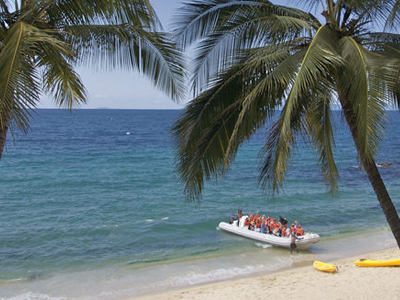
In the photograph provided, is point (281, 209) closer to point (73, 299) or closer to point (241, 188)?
point (241, 188)

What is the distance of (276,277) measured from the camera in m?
14.1

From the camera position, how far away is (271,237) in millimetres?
18031

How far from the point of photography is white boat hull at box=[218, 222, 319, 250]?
56.4 feet

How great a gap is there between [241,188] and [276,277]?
17.2 meters

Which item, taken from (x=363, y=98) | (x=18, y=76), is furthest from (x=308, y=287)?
(x=18, y=76)

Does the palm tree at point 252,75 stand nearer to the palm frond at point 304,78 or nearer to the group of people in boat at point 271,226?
the palm frond at point 304,78

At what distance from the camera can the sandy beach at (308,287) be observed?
11.6 m

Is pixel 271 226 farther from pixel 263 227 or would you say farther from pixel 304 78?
pixel 304 78

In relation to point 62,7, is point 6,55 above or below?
below

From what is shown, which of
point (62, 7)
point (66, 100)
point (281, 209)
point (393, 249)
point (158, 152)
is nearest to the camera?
point (62, 7)

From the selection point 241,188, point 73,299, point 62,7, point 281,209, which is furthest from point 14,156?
point 62,7

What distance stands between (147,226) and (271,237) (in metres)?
7.06

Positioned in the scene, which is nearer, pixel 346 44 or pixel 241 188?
pixel 346 44

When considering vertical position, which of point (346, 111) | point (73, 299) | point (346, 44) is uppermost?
point (346, 44)
